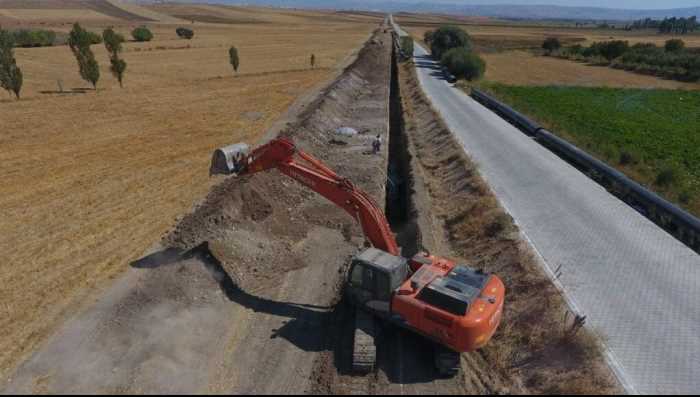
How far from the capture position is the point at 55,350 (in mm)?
10531

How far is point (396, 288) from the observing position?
34.7 ft

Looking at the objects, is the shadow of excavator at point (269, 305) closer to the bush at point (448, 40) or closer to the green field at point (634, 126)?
the green field at point (634, 126)

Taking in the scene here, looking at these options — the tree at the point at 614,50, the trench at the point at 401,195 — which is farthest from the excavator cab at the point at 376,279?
the tree at the point at 614,50

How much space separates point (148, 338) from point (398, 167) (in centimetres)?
1773

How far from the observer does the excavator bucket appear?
40.0 ft

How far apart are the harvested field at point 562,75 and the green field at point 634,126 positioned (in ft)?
22.2

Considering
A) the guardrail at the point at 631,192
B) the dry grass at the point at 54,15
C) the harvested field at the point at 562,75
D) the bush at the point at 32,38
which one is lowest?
the guardrail at the point at 631,192

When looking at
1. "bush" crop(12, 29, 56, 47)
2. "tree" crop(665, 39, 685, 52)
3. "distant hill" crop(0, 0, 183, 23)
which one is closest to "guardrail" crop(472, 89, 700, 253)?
"tree" crop(665, 39, 685, 52)

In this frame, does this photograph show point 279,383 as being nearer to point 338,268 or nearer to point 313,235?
point 338,268

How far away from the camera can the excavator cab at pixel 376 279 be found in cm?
1052

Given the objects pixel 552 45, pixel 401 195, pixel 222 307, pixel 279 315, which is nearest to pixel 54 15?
pixel 552 45

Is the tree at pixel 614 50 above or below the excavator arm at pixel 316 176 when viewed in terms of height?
above

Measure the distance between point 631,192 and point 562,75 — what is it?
48.2 m

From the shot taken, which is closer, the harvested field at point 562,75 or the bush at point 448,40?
the harvested field at point 562,75
